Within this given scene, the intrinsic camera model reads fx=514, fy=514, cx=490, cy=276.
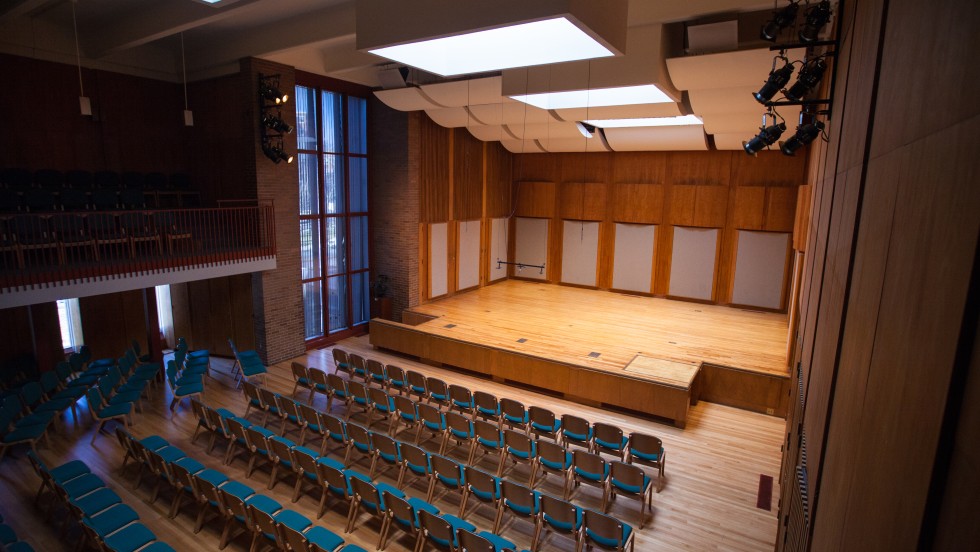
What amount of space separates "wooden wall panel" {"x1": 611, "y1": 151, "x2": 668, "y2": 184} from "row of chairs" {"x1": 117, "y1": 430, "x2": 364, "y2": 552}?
1257cm

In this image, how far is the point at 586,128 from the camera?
12992 mm

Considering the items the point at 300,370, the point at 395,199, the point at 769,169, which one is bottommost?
the point at 300,370

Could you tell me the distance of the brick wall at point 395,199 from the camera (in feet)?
41.3

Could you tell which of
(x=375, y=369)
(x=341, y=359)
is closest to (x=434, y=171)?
(x=341, y=359)

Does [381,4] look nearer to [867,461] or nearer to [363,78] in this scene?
[867,461]

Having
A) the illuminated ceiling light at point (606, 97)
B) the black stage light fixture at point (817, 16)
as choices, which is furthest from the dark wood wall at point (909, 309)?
the illuminated ceiling light at point (606, 97)

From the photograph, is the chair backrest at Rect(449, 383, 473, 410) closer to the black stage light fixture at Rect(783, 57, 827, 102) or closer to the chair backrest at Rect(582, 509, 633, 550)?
the chair backrest at Rect(582, 509, 633, 550)

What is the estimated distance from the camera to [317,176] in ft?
A: 38.3

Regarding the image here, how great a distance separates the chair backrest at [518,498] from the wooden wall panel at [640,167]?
444 inches

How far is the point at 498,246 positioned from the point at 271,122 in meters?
8.18

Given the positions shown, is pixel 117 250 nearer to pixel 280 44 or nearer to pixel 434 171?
pixel 280 44

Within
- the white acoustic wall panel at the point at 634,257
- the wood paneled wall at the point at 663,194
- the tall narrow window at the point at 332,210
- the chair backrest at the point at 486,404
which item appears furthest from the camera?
the white acoustic wall panel at the point at 634,257

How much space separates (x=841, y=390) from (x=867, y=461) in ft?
2.81

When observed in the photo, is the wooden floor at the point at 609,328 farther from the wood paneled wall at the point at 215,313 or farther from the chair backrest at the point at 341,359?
the wood paneled wall at the point at 215,313
